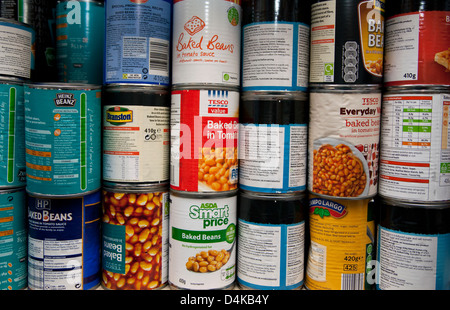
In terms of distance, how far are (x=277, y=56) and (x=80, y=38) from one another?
85 cm

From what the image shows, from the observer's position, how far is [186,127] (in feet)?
4.76

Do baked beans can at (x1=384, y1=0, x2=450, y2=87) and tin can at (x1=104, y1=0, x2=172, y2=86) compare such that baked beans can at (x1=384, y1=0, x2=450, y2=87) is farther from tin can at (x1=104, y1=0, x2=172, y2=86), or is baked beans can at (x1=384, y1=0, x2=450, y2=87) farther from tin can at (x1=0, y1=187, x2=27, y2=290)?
tin can at (x1=0, y1=187, x2=27, y2=290)

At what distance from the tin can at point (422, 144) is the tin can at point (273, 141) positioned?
1.12ft

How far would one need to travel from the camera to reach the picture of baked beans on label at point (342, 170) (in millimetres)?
1435

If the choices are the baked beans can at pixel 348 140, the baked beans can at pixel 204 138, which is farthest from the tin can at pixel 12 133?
the baked beans can at pixel 348 140

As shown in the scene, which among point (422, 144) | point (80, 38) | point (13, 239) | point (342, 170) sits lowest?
point (13, 239)

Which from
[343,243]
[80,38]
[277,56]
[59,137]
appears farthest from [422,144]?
[80,38]

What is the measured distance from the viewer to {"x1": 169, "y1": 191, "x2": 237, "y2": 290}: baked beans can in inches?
57.9

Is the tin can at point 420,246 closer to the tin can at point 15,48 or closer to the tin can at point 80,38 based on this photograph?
the tin can at point 80,38

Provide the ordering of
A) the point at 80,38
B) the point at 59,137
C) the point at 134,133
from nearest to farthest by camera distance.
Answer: the point at 59,137 < the point at 134,133 < the point at 80,38

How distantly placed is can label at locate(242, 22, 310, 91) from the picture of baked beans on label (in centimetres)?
25

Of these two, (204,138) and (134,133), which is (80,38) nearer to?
(134,133)

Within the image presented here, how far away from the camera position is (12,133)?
1.48 meters

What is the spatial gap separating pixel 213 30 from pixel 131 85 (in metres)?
0.36
